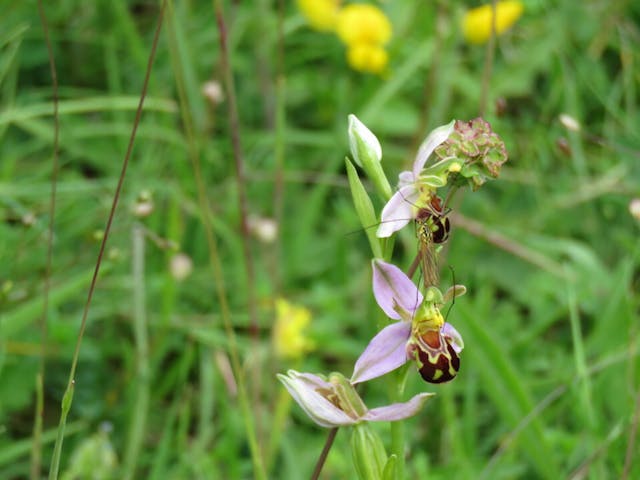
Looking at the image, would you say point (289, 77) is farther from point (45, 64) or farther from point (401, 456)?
point (401, 456)

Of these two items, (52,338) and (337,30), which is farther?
(337,30)

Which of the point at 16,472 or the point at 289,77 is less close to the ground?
the point at 289,77

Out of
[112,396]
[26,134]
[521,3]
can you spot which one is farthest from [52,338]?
[521,3]

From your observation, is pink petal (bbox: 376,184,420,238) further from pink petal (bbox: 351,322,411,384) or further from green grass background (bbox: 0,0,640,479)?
green grass background (bbox: 0,0,640,479)

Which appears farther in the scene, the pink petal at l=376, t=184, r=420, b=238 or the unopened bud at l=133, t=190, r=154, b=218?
the unopened bud at l=133, t=190, r=154, b=218

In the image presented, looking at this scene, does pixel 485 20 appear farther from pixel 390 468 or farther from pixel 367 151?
pixel 390 468

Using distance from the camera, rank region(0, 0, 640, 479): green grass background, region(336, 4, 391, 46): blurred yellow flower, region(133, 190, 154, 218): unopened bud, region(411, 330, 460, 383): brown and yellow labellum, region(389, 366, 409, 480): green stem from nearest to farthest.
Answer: region(411, 330, 460, 383): brown and yellow labellum, region(389, 366, 409, 480): green stem, region(133, 190, 154, 218): unopened bud, region(0, 0, 640, 479): green grass background, region(336, 4, 391, 46): blurred yellow flower

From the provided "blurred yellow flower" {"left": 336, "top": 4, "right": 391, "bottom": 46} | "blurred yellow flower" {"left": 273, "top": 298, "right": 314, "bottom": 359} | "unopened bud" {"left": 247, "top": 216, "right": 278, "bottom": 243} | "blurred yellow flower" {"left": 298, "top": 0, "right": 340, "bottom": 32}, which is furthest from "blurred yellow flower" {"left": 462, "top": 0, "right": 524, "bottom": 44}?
"blurred yellow flower" {"left": 273, "top": 298, "right": 314, "bottom": 359}

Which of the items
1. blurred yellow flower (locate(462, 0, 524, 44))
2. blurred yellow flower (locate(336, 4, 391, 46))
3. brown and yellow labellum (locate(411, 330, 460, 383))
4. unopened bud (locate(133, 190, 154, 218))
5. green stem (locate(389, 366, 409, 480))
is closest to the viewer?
brown and yellow labellum (locate(411, 330, 460, 383))
